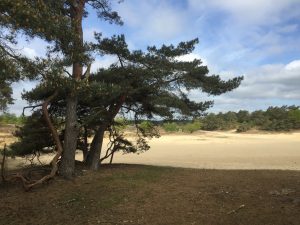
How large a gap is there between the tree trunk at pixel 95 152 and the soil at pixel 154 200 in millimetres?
1082

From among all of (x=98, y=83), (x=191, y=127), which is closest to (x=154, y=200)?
(x=98, y=83)

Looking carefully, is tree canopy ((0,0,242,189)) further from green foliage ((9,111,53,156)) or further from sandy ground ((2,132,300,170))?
sandy ground ((2,132,300,170))

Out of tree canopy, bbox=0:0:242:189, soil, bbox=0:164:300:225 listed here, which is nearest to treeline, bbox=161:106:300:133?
tree canopy, bbox=0:0:242:189

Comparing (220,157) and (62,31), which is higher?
(62,31)

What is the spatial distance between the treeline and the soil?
38233 mm

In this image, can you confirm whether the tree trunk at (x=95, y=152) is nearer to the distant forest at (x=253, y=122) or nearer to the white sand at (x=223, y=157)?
the white sand at (x=223, y=157)

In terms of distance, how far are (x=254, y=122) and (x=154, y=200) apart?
49.1 m

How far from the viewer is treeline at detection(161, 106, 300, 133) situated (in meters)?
Answer: 53.2

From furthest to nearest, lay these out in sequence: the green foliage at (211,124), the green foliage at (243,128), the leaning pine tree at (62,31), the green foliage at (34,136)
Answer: the green foliage at (211,124) < the green foliage at (243,128) < the green foliage at (34,136) < the leaning pine tree at (62,31)

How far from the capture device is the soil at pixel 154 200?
828cm

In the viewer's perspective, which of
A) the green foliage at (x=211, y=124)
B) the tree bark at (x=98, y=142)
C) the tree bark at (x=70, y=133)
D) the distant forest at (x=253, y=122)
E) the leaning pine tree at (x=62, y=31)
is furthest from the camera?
the green foliage at (x=211, y=124)

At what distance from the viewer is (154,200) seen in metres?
9.55

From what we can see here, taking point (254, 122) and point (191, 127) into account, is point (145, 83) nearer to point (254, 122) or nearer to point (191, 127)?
point (191, 127)

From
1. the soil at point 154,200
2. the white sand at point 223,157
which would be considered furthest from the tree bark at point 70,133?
the white sand at point 223,157
